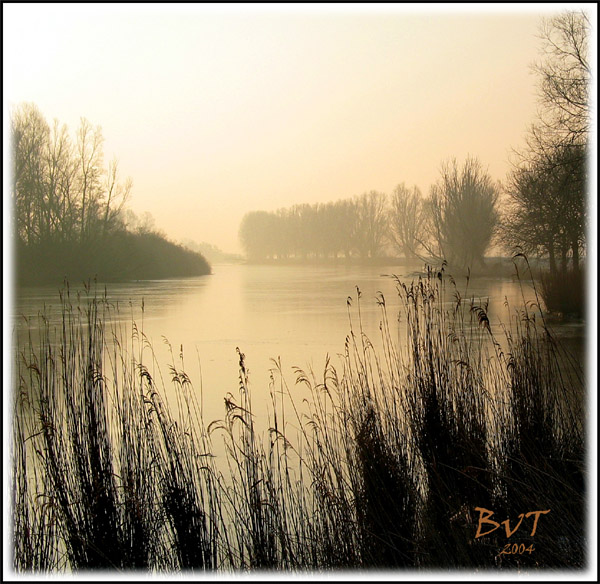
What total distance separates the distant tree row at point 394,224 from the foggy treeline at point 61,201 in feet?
10.8

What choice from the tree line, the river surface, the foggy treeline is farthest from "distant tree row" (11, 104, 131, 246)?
the tree line

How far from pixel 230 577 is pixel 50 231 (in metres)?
12.1

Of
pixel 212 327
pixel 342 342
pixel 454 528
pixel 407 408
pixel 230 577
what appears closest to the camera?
pixel 230 577

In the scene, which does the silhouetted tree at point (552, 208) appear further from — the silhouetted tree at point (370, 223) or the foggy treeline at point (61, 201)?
the foggy treeline at point (61, 201)

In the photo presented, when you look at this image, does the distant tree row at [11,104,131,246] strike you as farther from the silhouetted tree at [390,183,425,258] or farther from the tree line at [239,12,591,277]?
the silhouetted tree at [390,183,425,258]

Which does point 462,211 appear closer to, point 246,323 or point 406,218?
point 406,218

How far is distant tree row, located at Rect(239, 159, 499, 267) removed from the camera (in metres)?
12.0

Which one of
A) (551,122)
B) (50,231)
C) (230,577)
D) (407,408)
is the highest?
(551,122)

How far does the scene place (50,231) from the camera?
43.5ft

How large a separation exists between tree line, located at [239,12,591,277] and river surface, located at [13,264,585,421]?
43.8 inches

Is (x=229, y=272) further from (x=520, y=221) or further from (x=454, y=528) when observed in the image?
(x=454, y=528)

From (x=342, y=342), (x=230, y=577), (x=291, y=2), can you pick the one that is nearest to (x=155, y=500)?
(x=230, y=577)

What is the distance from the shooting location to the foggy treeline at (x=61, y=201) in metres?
11.7

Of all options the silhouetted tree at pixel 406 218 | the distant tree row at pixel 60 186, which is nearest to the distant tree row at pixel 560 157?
the silhouetted tree at pixel 406 218
